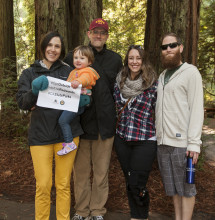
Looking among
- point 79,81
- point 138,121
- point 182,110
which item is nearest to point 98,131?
point 138,121

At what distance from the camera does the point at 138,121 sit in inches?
126

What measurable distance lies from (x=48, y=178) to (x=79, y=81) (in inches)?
48.4

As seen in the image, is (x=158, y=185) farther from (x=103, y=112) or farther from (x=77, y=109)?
(x=77, y=109)

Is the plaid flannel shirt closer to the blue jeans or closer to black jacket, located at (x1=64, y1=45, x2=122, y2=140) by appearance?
black jacket, located at (x1=64, y1=45, x2=122, y2=140)

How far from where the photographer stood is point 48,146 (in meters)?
3.05

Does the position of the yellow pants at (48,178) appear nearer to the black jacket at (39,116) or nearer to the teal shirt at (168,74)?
the black jacket at (39,116)

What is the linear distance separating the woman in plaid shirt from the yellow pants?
2.37ft

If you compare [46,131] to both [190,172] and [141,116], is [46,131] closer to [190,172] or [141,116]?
[141,116]

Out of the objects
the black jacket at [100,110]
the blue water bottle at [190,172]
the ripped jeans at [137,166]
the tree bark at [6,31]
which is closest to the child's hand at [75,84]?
the black jacket at [100,110]

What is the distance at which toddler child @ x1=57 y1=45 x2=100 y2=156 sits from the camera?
3020 mm

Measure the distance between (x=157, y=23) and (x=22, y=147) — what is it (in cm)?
424

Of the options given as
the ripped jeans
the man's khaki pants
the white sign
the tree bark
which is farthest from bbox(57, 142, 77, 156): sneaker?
the tree bark

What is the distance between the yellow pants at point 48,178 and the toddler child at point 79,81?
134 mm

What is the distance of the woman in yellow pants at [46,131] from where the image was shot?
118 inches
